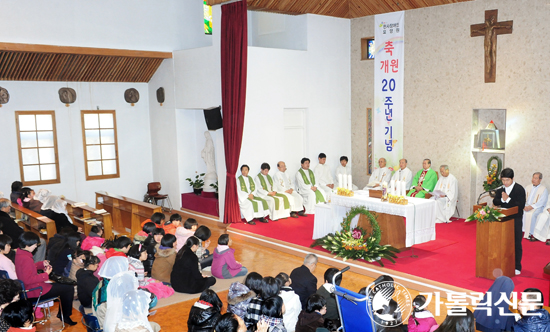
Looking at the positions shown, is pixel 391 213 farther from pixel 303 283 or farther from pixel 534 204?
pixel 303 283

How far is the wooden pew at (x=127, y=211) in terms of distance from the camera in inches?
391

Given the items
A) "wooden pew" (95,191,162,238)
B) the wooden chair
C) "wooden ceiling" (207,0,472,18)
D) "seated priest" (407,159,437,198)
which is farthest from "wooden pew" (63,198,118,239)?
"seated priest" (407,159,437,198)

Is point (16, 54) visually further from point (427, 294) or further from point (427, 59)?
point (427, 294)

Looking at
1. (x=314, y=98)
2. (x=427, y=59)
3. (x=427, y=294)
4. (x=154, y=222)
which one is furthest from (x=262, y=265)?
(x=427, y=59)

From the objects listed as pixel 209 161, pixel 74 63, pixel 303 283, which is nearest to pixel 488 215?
pixel 303 283

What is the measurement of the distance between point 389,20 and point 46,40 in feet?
23.3

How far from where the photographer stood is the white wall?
11.3 meters

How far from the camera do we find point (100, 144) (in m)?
Result: 12.5

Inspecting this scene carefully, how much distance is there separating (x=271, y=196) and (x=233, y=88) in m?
2.32

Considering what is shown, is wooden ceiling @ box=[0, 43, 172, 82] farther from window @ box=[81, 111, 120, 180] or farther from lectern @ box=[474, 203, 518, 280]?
lectern @ box=[474, 203, 518, 280]

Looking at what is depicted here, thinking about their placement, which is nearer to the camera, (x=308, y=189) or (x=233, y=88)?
(x=233, y=88)

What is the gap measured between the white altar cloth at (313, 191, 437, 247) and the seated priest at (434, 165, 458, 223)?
200 centimetres

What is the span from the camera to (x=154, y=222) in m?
8.09

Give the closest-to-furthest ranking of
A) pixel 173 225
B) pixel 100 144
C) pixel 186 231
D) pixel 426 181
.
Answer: pixel 186 231, pixel 173 225, pixel 426 181, pixel 100 144
